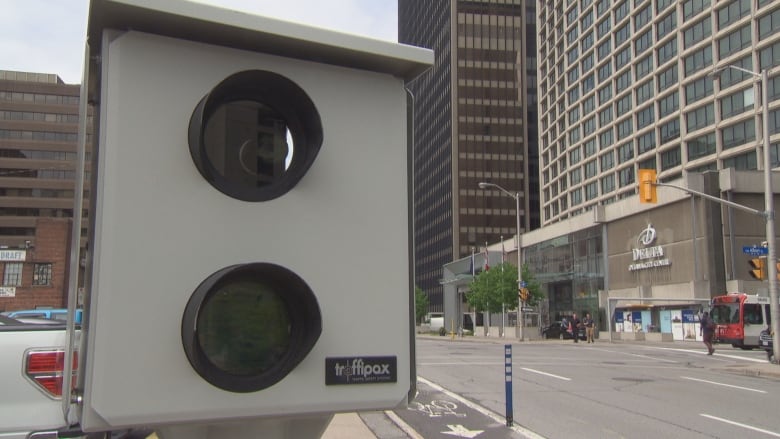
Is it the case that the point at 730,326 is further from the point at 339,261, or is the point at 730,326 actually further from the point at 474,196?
the point at 474,196

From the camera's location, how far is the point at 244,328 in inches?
74.6

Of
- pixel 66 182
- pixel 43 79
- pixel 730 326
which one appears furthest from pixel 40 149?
pixel 730 326

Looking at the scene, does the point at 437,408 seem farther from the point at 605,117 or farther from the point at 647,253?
the point at 605,117

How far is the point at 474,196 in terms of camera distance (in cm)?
10762

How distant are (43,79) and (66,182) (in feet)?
58.8

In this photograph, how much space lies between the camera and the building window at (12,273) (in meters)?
37.6

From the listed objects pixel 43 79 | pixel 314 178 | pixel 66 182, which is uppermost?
pixel 43 79

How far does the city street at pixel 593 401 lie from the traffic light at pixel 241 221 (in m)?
5.39

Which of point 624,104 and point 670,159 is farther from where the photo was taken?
point 624,104

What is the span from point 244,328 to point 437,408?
8.96m

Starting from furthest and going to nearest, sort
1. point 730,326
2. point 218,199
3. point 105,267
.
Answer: point 730,326 → point 218,199 → point 105,267

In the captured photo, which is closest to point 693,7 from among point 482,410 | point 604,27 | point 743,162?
point 743,162

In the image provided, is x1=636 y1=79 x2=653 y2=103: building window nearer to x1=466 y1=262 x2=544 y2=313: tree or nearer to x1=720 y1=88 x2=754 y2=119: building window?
x1=720 y1=88 x2=754 y2=119: building window

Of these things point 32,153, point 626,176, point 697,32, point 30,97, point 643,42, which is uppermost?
point 30,97
